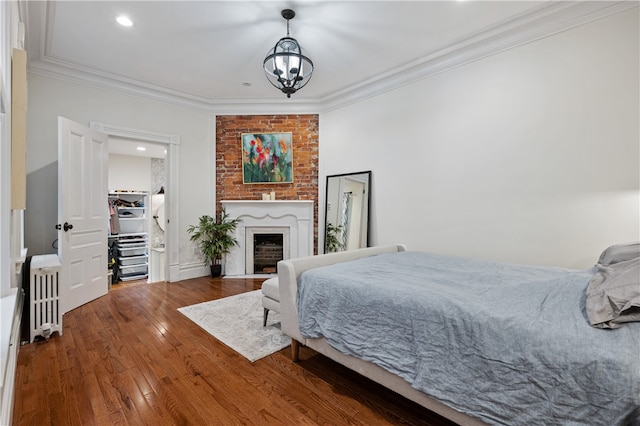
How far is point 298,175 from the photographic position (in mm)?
4996

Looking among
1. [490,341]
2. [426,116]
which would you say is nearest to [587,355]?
[490,341]

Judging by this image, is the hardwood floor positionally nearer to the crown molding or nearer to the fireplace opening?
the fireplace opening

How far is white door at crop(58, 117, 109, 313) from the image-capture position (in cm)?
308

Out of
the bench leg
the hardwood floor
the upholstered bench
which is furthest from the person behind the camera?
the upholstered bench

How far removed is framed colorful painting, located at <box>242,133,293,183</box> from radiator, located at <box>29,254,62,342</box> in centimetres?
283

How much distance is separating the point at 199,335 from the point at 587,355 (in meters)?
2.66

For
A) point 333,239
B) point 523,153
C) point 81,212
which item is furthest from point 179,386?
point 523,153

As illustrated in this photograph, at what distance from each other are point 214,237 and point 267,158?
1.56 metres

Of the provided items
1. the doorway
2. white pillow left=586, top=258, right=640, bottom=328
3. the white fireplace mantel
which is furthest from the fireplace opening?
white pillow left=586, top=258, right=640, bottom=328

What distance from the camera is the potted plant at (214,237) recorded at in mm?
4699

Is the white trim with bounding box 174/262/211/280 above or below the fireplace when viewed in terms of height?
below

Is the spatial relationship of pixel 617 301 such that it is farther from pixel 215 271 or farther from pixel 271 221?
pixel 215 271

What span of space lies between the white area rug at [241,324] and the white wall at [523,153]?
196 centimetres

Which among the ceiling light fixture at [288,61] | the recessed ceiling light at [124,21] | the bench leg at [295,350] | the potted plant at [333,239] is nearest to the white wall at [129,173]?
the recessed ceiling light at [124,21]
